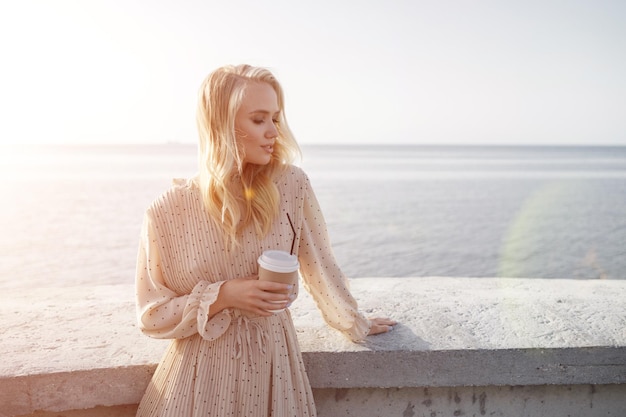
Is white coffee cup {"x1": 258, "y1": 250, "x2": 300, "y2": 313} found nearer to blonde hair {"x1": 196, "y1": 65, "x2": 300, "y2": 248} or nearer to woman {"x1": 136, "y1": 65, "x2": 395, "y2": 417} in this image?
woman {"x1": 136, "y1": 65, "x2": 395, "y2": 417}

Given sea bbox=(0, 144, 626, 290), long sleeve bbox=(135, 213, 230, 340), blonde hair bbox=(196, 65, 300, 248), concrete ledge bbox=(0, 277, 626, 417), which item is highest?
blonde hair bbox=(196, 65, 300, 248)

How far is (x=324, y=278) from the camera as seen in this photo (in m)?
2.44

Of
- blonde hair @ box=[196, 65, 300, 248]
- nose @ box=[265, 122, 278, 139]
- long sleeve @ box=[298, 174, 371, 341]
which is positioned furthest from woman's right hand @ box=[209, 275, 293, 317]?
nose @ box=[265, 122, 278, 139]

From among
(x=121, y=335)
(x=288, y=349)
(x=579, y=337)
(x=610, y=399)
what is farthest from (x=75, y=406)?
(x=610, y=399)

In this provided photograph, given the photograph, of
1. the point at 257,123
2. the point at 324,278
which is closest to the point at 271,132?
the point at 257,123

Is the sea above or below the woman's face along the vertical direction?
below

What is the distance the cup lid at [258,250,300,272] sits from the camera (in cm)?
189

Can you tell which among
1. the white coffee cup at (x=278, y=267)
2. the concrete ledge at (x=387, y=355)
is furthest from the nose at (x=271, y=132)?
the concrete ledge at (x=387, y=355)

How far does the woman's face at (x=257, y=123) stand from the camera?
6.96 feet

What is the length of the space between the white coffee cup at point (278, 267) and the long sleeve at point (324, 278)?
1.51 ft

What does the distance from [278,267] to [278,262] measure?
18mm

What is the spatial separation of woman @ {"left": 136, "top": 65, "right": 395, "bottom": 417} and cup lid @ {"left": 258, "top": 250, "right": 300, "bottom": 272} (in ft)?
0.53

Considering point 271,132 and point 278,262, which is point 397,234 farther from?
point 278,262

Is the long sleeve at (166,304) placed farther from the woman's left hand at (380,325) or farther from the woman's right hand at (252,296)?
the woman's left hand at (380,325)
